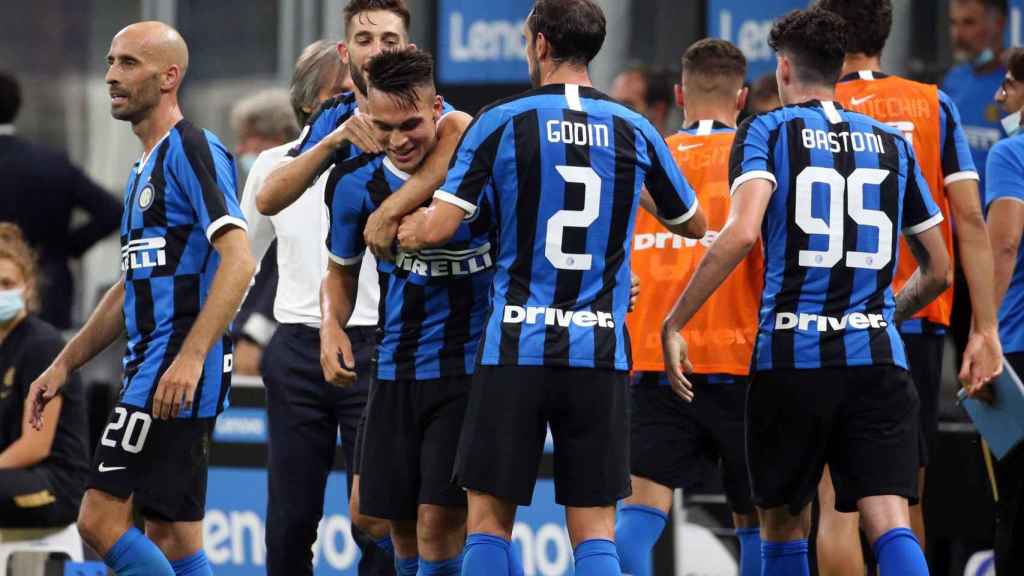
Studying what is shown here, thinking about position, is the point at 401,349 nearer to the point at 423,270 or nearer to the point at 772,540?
the point at 423,270

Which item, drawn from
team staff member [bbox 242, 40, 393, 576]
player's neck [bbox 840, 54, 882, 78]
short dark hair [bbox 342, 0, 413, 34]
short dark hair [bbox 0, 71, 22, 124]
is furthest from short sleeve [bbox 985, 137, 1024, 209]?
short dark hair [bbox 0, 71, 22, 124]

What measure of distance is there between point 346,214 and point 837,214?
151 centimetres

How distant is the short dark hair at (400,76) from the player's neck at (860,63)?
179 cm

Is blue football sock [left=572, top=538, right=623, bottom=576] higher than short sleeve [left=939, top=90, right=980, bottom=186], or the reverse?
short sleeve [left=939, top=90, right=980, bottom=186]

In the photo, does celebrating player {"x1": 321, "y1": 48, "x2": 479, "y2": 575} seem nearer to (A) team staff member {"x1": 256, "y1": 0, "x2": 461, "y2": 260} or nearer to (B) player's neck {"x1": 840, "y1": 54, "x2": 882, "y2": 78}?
(A) team staff member {"x1": 256, "y1": 0, "x2": 461, "y2": 260}

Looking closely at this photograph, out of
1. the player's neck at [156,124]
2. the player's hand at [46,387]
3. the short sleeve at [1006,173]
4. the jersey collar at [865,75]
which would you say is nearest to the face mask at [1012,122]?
the short sleeve at [1006,173]

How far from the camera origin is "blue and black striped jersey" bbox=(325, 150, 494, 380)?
5.43 m

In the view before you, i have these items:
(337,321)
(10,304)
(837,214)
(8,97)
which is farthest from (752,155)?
(8,97)

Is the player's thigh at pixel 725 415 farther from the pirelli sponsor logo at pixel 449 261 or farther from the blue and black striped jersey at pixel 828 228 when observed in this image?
the pirelli sponsor logo at pixel 449 261

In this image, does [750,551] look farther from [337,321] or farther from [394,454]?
[337,321]

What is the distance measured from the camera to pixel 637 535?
632 cm

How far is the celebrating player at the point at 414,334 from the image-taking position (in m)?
5.32

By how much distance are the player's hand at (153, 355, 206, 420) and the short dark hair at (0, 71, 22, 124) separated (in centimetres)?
359

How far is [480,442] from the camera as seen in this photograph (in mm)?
5094
